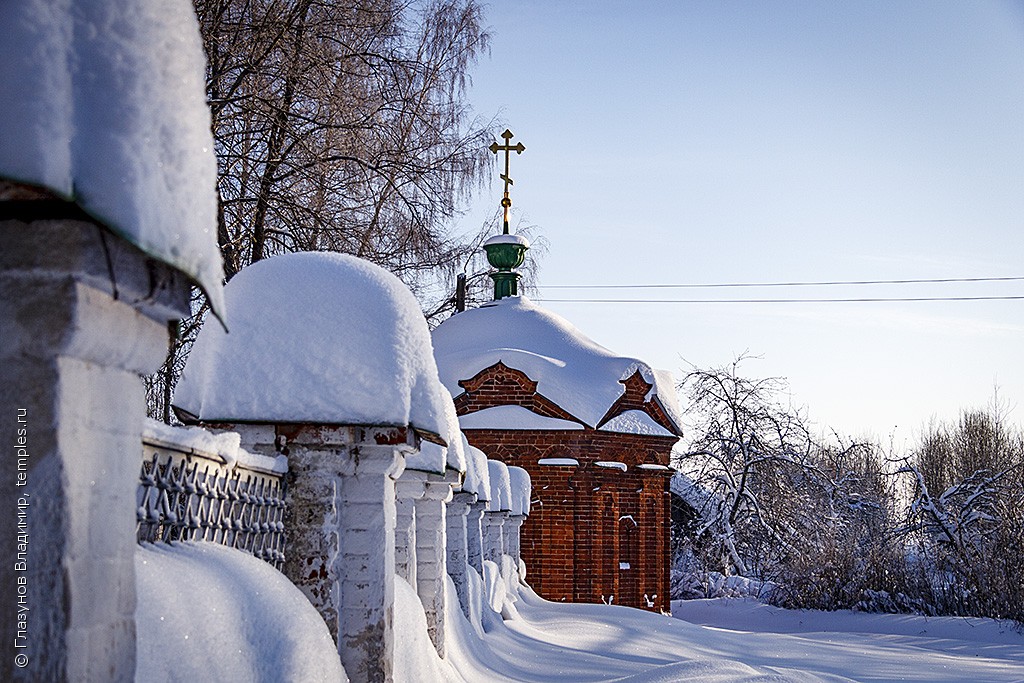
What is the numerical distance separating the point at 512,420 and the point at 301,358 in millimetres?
15912

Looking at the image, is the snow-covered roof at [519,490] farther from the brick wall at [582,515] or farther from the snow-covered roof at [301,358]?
the snow-covered roof at [301,358]

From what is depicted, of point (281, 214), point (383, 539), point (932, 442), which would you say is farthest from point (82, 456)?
point (932, 442)

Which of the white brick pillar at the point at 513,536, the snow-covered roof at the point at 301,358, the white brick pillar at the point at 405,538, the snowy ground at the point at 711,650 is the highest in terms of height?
the snow-covered roof at the point at 301,358

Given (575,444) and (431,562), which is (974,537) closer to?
(575,444)

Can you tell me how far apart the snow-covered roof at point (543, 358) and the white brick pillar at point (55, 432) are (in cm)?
1879

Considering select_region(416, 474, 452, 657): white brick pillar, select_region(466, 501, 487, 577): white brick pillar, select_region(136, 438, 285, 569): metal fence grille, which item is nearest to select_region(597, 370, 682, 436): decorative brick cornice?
select_region(466, 501, 487, 577): white brick pillar

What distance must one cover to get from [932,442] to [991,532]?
14865mm

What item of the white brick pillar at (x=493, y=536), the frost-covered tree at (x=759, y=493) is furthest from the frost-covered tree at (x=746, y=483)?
the white brick pillar at (x=493, y=536)

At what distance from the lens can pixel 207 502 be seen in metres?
3.75

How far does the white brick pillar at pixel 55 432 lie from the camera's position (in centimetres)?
Answer: 178

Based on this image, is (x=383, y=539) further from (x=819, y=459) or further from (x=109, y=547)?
(x=819, y=459)

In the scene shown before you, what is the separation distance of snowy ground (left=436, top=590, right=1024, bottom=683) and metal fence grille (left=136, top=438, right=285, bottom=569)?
9.81 ft

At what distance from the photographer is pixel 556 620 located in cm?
1520

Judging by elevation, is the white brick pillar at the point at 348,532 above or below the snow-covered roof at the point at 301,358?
below
